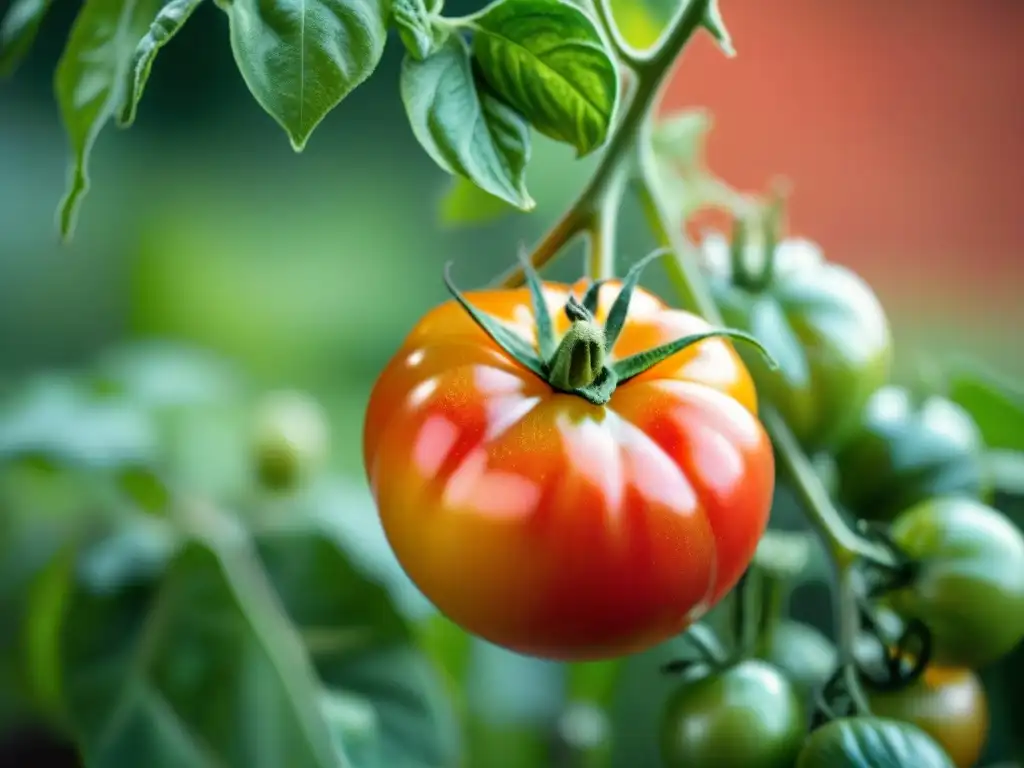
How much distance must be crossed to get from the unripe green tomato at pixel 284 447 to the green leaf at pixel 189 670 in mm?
98

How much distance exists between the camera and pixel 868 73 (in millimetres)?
976

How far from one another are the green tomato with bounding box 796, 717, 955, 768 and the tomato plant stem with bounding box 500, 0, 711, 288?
0.55ft

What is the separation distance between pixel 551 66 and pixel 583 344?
0.08 m

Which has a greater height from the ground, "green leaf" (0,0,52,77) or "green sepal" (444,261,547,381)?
"green leaf" (0,0,52,77)

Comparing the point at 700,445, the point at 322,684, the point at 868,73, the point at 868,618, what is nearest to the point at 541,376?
the point at 700,445

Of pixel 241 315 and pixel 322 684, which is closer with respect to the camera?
pixel 322 684

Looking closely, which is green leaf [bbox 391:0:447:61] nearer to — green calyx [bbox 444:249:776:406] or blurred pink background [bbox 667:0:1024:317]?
green calyx [bbox 444:249:776:406]

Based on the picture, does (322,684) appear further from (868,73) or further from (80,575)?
(868,73)

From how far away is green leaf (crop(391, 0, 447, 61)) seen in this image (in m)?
0.29

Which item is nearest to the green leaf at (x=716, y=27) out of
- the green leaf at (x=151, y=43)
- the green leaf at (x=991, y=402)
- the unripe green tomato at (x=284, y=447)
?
the green leaf at (x=151, y=43)

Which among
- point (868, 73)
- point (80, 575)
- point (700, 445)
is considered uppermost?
point (700, 445)

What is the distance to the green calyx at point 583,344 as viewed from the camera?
0.92 feet

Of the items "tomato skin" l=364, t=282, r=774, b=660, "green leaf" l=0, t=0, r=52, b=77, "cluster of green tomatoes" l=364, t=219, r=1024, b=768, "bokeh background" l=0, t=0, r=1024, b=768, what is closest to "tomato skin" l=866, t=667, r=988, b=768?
"cluster of green tomatoes" l=364, t=219, r=1024, b=768

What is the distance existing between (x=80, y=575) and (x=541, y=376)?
36 centimetres
